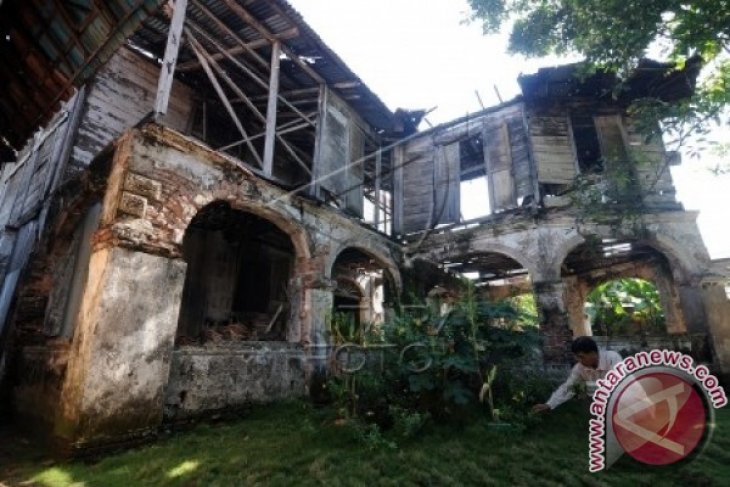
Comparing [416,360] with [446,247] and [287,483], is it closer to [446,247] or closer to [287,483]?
[287,483]

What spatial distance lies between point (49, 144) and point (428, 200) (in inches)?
387

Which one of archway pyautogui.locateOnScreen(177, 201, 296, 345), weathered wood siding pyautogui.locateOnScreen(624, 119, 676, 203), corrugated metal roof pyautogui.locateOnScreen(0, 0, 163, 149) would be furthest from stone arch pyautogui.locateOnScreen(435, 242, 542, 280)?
corrugated metal roof pyautogui.locateOnScreen(0, 0, 163, 149)

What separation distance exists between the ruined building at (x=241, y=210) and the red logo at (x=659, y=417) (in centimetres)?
427

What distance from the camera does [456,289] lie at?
11.8 m

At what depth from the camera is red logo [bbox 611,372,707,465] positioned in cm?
256

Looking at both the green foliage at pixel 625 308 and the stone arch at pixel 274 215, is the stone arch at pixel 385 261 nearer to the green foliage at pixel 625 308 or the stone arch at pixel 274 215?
the stone arch at pixel 274 215

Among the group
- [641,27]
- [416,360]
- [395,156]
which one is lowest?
[416,360]

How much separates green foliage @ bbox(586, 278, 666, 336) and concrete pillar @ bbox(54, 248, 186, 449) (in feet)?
44.4

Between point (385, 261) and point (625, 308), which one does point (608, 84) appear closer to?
point (385, 261)

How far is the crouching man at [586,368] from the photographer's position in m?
3.66

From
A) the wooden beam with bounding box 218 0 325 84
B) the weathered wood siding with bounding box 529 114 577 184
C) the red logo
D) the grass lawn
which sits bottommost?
the grass lawn

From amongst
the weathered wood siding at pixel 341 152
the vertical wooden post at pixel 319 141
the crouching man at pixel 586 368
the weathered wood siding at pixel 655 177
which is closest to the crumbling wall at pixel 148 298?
the vertical wooden post at pixel 319 141

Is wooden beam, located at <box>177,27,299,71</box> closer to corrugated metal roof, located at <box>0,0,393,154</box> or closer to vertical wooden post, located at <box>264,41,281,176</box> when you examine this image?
vertical wooden post, located at <box>264,41,281,176</box>

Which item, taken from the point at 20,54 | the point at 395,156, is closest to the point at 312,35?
the point at 395,156
